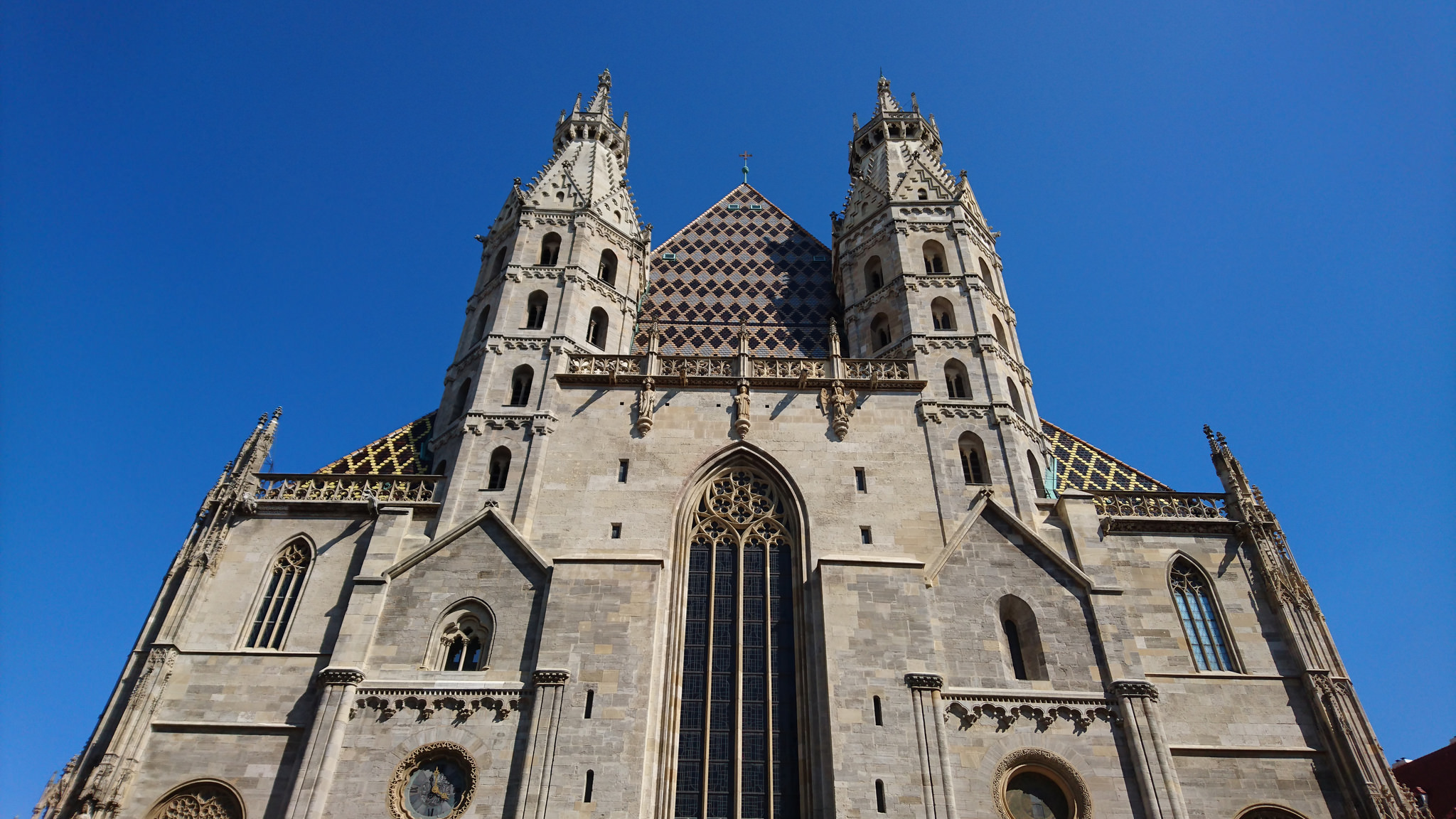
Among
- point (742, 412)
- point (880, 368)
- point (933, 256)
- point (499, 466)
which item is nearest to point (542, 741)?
point (499, 466)

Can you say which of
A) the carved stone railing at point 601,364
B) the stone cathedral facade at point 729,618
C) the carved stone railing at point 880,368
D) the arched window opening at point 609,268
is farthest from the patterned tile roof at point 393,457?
the carved stone railing at point 880,368

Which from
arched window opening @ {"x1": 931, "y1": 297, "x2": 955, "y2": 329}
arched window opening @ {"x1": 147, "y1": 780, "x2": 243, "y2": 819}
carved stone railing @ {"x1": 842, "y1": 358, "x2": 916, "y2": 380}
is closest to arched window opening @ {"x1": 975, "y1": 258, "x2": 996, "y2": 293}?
arched window opening @ {"x1": 931, "y1": 297, "x2": 955, "y2": 329}

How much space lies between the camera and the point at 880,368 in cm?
2261

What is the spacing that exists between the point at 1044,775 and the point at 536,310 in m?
16.1

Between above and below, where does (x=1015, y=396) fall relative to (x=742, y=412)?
above

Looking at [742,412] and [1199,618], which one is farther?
[742,412]

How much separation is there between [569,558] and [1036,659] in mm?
9394

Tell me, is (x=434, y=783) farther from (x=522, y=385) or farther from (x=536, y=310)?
(x=536, y=310)

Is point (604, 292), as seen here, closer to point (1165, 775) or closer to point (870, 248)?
point (870, 248)

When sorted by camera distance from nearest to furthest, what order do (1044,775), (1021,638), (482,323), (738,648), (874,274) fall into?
1. (1044,775)
2. (738,648)
3. (1021,638)
4. (482,323)
5. (874,274)

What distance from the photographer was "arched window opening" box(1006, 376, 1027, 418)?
22453mm

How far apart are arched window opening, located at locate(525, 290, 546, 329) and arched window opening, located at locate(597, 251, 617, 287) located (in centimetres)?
216

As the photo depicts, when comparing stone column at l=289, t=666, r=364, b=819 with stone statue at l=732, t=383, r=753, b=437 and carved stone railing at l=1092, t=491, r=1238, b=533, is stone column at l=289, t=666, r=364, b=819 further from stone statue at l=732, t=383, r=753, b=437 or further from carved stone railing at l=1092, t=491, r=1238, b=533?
carved stone railing at l=1092, t=491, r=1238, b=533

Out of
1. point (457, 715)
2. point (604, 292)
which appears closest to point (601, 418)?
point (604, 292)
